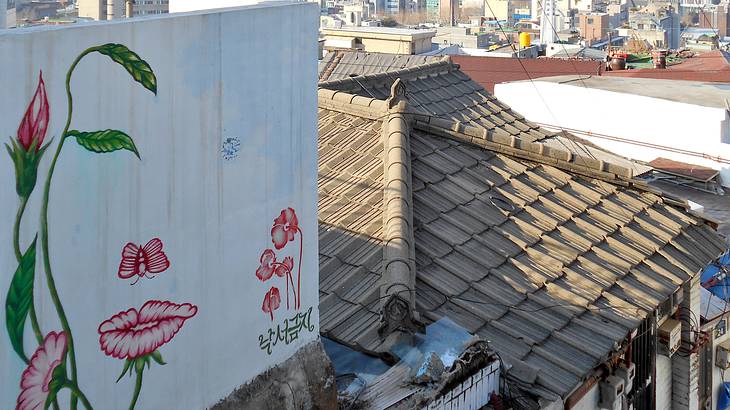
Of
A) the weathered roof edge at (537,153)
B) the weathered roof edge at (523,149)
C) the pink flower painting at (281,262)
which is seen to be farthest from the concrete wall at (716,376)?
the pink flower painting at (281,262)

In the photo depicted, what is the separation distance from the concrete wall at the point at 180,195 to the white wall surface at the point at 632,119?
75.2 ft

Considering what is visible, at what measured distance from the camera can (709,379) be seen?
1265 centimetres

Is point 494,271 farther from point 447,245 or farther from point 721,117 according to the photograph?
point 721,117

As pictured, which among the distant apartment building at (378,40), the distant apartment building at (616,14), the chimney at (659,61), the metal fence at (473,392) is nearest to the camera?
the metal fence at (473,392)

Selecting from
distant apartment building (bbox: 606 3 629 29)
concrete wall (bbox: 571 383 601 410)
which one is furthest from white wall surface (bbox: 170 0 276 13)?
distant apartment building (bbox: 606 3 629 29)

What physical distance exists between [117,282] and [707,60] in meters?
40.4

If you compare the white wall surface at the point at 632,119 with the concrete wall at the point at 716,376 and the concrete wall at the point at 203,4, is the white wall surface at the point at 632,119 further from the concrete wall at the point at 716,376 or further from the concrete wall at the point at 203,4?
the concrete wall at the point at 203,4

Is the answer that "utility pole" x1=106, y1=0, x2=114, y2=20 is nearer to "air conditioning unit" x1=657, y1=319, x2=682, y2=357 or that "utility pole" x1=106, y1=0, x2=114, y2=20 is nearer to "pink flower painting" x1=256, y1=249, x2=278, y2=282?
"pink flower painting" x1=256, y1=249, x2=278, y2=282

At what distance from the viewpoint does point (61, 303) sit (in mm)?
4645

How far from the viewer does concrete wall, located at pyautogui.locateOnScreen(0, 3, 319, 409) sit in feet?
14.6

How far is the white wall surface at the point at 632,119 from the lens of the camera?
2728cm

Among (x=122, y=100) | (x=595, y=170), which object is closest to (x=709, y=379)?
(x=595, y=170)

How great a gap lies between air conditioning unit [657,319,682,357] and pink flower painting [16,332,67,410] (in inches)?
317

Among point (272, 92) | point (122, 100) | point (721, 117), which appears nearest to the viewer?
point (122, 100)
